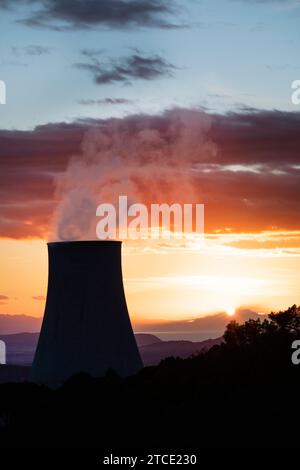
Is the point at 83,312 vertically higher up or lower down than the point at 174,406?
higher up

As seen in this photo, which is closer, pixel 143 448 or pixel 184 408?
pixel 143 448

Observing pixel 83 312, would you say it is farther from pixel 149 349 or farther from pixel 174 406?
pixel 149 349

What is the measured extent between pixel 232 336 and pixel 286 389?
35.5ft

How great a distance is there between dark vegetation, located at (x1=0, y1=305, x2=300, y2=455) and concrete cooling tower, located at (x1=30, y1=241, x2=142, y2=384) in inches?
20.3

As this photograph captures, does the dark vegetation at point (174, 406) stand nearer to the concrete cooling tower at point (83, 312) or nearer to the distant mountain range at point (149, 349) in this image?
the concrete cooling tower at point (83, 312)

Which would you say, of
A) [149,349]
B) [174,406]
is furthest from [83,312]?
[149,349]

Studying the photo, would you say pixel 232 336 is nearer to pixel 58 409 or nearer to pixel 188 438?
pixel 58 409

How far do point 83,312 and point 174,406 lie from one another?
129 inches

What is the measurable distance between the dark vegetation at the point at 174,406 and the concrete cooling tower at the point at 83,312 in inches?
20.3

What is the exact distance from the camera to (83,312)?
24.0 metres

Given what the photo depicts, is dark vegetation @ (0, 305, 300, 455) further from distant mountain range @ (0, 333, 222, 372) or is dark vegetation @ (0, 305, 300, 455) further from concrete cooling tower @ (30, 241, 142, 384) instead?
distant mountain range @ (0, 333, 222, 372)

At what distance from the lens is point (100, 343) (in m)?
24.4

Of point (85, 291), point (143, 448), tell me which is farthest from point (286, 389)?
point (85, 291)

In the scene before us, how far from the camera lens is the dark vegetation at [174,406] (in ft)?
65.0
